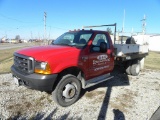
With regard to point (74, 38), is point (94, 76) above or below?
below

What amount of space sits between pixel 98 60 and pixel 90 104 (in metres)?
1.40

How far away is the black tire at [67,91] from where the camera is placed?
4.25m

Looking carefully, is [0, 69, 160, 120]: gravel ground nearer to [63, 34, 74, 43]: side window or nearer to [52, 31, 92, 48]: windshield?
[52, 31, 92, 48]: windshield

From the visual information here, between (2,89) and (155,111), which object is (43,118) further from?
(155,111)

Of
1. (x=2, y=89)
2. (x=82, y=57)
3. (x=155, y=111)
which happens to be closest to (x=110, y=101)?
(x=155, y=111)

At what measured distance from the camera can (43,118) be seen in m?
3.83

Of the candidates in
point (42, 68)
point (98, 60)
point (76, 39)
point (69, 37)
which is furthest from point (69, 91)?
point (69, 37)

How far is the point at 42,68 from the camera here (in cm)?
385

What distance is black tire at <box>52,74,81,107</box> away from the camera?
4254 mm

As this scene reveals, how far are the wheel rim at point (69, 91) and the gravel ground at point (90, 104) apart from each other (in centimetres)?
31

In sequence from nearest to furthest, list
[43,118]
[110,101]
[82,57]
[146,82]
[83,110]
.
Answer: [43,118]
[83,110]
[82,57]
[110,101]
[146,82]

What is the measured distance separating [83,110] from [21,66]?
2.03 meters

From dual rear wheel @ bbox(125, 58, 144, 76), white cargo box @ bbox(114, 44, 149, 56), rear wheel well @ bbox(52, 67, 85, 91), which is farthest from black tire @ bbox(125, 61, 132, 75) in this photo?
rear wheel well @ bbox(52, 67, 85, 91)

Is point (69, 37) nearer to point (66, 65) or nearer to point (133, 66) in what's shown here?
point (66, 65)
